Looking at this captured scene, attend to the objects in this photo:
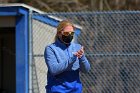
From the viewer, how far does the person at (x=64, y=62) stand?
6086 millimetres

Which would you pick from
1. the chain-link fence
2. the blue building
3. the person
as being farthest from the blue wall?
the person

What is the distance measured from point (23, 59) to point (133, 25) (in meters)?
2.28

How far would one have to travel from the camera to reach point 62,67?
602 centimetres

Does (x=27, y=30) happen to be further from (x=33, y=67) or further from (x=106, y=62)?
(x=106, y=62)

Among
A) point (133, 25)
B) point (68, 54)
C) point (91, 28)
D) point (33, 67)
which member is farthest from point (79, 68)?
point (91, 28)

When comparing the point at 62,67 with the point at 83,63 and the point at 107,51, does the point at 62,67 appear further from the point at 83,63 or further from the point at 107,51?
the point at 107,51

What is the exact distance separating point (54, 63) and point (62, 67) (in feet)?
0.41

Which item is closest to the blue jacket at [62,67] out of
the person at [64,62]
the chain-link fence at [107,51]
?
the person at [64,62]

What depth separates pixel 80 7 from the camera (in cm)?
1712

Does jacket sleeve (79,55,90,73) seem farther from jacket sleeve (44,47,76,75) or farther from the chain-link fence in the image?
the chain-link fence

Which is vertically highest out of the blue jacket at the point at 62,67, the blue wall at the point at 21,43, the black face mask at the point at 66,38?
the blue wall at the point at 21,43

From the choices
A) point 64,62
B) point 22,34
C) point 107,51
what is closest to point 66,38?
point 64,62

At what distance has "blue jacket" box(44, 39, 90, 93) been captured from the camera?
6070 millimetres

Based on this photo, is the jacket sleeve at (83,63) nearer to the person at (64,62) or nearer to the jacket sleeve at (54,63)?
the person at (64,62)
